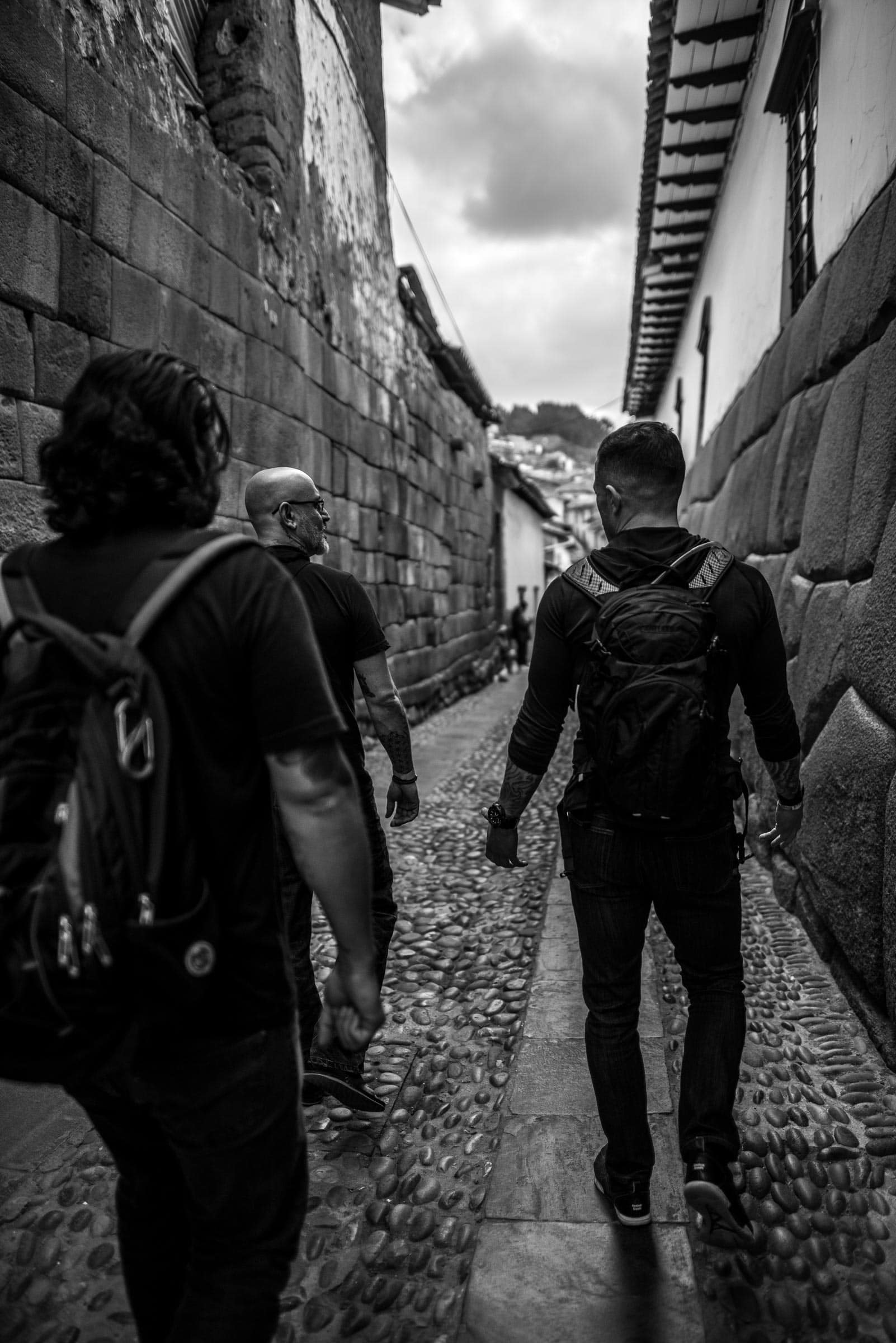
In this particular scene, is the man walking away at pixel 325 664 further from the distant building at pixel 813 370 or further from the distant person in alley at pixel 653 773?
the distant building at pixel 813 370

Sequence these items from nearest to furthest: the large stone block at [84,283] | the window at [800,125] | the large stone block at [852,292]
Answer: the large stone block at [852,292] → the large stone block at [84,283] → the window at [800,125]

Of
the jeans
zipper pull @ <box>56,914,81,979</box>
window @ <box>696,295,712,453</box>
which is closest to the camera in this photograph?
zipper pull @ <box>56,914,81,979</box>

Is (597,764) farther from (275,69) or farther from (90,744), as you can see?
(275,69)

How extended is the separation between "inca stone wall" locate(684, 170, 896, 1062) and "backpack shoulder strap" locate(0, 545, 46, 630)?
2.07 m

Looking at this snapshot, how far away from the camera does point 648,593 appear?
187 centimetres

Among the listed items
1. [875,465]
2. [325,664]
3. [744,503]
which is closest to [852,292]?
[875,465]

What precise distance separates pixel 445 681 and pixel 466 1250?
33.0 ft

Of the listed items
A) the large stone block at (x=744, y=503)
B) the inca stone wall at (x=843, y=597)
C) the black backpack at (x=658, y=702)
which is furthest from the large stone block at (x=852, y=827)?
the large stone block at (x=744, y=503)

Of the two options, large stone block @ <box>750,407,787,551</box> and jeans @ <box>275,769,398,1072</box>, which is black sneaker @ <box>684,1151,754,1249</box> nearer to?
jeans @ <box>275,769,398,1072</box>

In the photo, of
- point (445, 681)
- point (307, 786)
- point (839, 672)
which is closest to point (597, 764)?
point (307, 786)

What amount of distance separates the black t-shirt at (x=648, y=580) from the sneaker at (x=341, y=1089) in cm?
107

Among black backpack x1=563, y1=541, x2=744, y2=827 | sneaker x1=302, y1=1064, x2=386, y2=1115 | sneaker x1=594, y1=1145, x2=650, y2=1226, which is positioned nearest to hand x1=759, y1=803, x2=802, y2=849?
black backpack x1=563, y1=541, x2=744, y2=827

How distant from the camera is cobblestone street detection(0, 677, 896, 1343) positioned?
1.78 m

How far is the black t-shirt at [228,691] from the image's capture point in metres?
1.19
